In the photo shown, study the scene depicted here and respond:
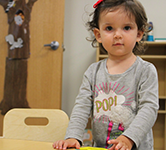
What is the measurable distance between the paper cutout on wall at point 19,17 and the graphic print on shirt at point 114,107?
59.3 inches

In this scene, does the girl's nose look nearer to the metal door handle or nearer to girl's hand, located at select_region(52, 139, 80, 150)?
girl's hand, located at select_region(52, 139, 80, 150)

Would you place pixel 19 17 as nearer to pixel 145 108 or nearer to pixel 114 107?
pixel 114 107

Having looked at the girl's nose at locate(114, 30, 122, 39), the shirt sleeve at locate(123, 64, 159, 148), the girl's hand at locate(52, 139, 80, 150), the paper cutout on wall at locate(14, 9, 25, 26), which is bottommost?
the girl's hand at locate(52, 139, 80, 150)

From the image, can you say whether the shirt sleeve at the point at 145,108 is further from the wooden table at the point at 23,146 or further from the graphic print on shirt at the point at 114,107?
the wooden table at the point at 23,146

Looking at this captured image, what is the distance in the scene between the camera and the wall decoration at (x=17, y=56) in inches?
77.2

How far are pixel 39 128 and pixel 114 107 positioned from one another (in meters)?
0.36

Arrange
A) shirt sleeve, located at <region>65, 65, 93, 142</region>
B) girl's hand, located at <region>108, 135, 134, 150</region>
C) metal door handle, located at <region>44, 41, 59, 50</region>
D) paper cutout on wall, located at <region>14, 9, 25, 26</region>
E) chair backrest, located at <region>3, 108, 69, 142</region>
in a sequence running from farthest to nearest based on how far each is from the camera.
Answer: paper cutout on wall, located at <region>14, 9, 25, 26</region>
metal door handle, located at <region>44, 41, 59, 50</region>
chair backrest, located at <region>3, 108, 69, 142</region>
shirt sleeve, located at <region>65, 65, 93, 142</region>
girl's hand, located at <region>108, 135, 134, 150</region>

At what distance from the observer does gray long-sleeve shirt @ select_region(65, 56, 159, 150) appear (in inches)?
26.5

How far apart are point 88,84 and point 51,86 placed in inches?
45.5

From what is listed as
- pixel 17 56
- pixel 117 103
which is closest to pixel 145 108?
pixel 117 103

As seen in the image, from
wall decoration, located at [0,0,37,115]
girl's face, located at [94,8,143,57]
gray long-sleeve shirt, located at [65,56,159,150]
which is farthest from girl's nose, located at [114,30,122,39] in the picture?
wall decoration, located at [0,0,37,115]

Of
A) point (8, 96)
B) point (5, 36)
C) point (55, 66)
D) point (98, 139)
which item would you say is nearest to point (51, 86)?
point (55, 66)

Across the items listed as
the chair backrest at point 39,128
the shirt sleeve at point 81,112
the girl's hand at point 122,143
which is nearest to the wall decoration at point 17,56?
the chair backrest at point 39,128

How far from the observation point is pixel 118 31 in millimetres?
691
